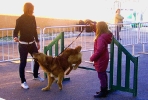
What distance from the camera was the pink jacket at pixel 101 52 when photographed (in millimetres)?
6312

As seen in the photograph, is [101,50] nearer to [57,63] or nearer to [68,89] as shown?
[57,63]

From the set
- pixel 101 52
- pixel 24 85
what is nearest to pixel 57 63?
pixel 24 85

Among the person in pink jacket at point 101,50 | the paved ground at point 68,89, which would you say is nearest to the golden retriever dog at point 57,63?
the paved ground at point 68,89

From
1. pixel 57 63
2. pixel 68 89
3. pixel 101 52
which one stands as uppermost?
pixel 101 52

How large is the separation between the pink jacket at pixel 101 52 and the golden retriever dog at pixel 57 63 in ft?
2.52

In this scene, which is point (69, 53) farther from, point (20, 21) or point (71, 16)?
point (71, 16)

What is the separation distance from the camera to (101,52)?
633cm

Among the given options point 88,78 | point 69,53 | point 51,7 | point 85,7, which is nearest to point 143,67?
point 88,78

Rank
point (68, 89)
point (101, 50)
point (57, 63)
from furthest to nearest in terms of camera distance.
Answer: point (68, 89), point (57, 63), point (101, 50)

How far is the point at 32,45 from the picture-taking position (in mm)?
7258

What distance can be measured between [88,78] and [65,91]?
1394 mm

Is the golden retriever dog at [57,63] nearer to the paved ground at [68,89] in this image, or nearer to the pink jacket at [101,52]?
the paved ground at [68,89]

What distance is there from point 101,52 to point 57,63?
1.17 m

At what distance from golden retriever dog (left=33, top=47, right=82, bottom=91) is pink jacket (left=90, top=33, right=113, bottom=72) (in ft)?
2.52
